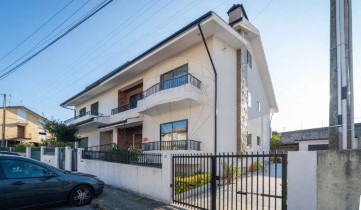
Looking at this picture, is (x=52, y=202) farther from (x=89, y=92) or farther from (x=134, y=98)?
(x=89, y=92)

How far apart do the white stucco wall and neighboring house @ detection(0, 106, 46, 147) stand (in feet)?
145

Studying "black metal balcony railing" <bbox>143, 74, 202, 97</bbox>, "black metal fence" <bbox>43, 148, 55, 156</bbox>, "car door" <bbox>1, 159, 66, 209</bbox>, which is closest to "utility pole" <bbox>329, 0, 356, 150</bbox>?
"car door" <bbox>1, 159, 66, 209</bbox>

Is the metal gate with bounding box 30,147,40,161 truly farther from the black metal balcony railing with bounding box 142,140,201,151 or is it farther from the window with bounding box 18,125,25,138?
the window with bounding box 18,125,25,138

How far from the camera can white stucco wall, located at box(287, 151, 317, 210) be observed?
15.0ft

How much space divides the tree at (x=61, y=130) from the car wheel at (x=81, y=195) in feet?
46.7

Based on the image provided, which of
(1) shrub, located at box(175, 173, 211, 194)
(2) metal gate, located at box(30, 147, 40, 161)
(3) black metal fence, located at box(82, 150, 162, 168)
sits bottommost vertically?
(2) metal gate, located at box(30, 147, 40, 161)

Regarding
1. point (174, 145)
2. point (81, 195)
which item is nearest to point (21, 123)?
point (174, 145)

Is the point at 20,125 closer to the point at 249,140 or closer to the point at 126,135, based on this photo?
the point at 126,135

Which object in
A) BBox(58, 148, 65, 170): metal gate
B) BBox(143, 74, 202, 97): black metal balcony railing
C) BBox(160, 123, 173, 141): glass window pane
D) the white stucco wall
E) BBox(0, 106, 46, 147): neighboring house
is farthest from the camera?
BBox(0, 106, 46, 147): neighboring house

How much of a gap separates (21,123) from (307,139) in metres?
42.1

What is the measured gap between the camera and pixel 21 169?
7.01 m

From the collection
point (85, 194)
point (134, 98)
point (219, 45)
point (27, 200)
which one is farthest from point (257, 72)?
point (27, 200)

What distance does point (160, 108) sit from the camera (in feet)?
48.3

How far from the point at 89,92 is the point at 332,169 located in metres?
22.4
